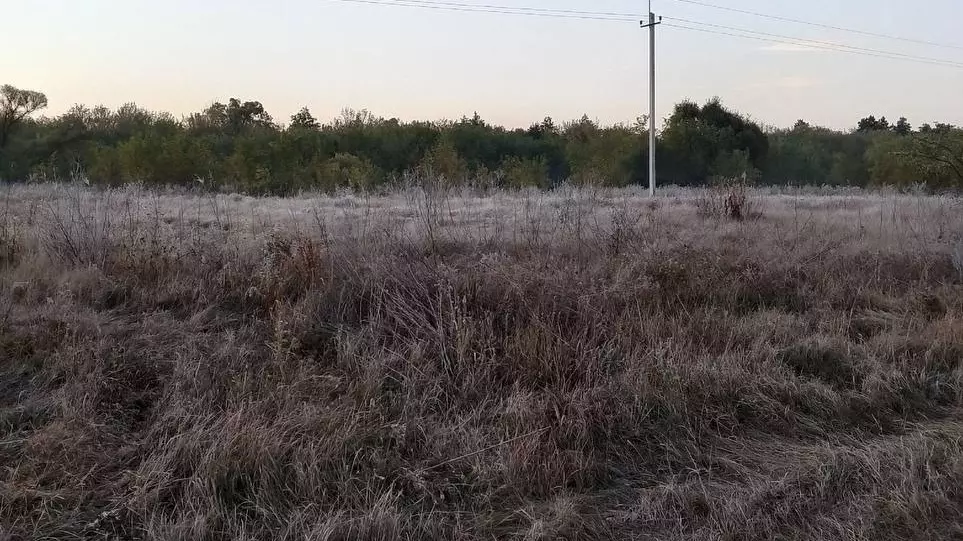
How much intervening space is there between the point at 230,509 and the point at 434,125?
1522 inches

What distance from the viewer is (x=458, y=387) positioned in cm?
410

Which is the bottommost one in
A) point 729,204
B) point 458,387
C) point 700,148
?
point 458,387

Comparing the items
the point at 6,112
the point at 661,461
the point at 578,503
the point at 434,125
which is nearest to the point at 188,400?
the point at 578,503

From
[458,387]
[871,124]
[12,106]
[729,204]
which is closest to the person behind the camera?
[458,387]

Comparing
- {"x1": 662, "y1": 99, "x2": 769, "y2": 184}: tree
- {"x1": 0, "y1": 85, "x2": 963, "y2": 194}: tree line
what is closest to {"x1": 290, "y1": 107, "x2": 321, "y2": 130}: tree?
{"x1": 0, "y1": 85, "x2": 963, "y2": 194}: tree line

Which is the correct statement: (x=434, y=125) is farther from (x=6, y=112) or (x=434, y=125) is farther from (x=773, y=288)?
(x=773, y=288)

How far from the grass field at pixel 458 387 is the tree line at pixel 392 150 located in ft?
55.7

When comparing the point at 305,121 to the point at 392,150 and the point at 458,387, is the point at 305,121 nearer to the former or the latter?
the point at 392,150

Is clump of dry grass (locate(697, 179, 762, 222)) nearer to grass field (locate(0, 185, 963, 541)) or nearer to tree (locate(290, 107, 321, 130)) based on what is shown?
grass field (locate(0, 185, 963, 541))

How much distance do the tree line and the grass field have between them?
669 inches

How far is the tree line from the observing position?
26.5 metres

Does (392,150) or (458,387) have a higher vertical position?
(392,150)

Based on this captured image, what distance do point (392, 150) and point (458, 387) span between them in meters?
32.6

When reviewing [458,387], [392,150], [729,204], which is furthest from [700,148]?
[458,387]
